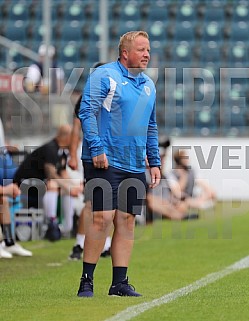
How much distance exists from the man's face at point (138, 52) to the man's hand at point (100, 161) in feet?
2.27

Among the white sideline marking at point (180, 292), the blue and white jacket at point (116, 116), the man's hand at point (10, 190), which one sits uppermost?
the blue and white jacket at point (116, 116)

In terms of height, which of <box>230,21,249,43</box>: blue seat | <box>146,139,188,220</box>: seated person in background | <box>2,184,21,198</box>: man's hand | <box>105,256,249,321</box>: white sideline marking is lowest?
<box>146,139,188,220</box>: seated person in background

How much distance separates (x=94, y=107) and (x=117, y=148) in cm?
34

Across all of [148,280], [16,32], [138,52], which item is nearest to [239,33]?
[16,32]

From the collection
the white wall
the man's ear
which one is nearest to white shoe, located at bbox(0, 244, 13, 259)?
the man's ear

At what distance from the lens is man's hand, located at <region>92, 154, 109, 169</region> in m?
6.88

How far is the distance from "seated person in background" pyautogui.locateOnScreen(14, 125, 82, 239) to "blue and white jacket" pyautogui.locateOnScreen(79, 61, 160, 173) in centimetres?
523

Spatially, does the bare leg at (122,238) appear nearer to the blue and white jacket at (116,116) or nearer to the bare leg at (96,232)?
the bare leg at (96,232)

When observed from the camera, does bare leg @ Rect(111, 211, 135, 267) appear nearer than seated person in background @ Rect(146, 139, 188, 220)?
Yes

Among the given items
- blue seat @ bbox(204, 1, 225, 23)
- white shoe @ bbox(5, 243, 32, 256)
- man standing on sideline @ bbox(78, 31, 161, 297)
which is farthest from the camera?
blue seat @ bbox(204, 1, 225, 23)

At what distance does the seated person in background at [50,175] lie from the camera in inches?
508

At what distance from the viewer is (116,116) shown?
704 centimetres

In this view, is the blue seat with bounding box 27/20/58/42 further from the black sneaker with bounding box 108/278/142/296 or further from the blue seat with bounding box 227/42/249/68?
the black sneaker with bounding box 108/278/142/296

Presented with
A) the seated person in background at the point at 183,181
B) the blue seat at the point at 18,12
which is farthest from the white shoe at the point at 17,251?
Answer: the blue seat at the point at 18,12
